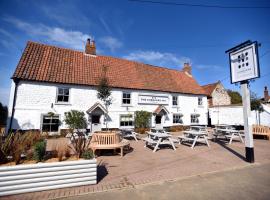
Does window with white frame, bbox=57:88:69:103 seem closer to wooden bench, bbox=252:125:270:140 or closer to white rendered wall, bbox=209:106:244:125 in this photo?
wooden bench, bbox=252:125:270:140

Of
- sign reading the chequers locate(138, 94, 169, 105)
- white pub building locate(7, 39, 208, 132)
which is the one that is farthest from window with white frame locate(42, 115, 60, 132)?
sign reading the chequers locate(138, 94, 169, 105)

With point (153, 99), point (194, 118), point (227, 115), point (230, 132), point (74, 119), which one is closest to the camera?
point (230, 132)

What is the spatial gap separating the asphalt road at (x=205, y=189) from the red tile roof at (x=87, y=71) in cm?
1329

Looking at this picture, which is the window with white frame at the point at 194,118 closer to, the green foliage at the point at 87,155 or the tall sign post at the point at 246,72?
the tall sign post at the point at 246,72

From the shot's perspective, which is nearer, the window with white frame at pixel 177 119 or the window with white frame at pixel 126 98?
the window with white frame at pixel 126 98

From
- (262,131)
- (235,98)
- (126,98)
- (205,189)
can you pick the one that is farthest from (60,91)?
(235,98)

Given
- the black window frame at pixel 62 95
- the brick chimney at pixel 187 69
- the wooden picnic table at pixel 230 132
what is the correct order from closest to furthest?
the wooden picnic table at pixel 230 132 < the black window frame at pixel 62 95 < the brick chimney at pixel 187 69

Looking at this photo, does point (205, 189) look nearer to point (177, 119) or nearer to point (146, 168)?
point (146, 168)

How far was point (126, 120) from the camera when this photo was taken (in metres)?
18.4

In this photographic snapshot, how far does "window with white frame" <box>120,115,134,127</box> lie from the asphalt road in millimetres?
12959

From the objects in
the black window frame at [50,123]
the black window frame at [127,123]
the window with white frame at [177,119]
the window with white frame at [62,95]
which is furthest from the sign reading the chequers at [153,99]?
the black window frame at [50,123]

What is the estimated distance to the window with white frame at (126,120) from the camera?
59.6ft

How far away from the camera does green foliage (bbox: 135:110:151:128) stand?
18547 mm

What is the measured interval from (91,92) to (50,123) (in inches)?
185
